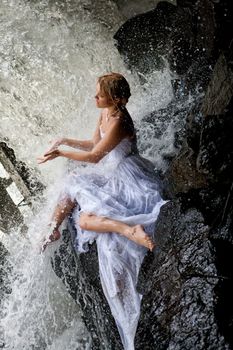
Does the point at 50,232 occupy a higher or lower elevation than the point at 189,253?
lower

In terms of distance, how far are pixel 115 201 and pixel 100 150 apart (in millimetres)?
607

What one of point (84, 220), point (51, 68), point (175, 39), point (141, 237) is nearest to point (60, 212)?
point (84, 220)

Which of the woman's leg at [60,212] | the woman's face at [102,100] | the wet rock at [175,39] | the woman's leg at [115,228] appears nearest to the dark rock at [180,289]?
the woman's leg at [115,228]

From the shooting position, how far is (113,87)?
4.65 meters

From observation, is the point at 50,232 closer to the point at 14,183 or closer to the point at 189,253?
the point at 189,253

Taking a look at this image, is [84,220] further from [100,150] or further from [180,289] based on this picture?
[180,289]

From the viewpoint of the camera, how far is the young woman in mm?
4090

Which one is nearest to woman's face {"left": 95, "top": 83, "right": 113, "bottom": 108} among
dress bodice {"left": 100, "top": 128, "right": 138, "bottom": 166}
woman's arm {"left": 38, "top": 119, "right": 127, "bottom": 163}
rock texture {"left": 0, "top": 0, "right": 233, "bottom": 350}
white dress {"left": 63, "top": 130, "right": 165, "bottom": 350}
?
woman's arm {"left": 38, "top": 119, "right": 127, "bottom": 163}

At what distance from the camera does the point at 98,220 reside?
4.26 metres

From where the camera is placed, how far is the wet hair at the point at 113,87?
4637 mm

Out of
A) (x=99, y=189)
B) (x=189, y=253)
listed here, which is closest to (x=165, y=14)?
(x=99, y=189)

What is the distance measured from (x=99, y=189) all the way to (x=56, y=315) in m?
2.37

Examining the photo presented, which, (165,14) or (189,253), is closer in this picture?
(189,253)

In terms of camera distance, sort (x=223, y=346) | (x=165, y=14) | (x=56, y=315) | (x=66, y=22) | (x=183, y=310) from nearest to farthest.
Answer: (x=223, y=346) < (x=183, y=310) < (x=56, y=315) < (x=165, y=14) < (x=66, y=22)
